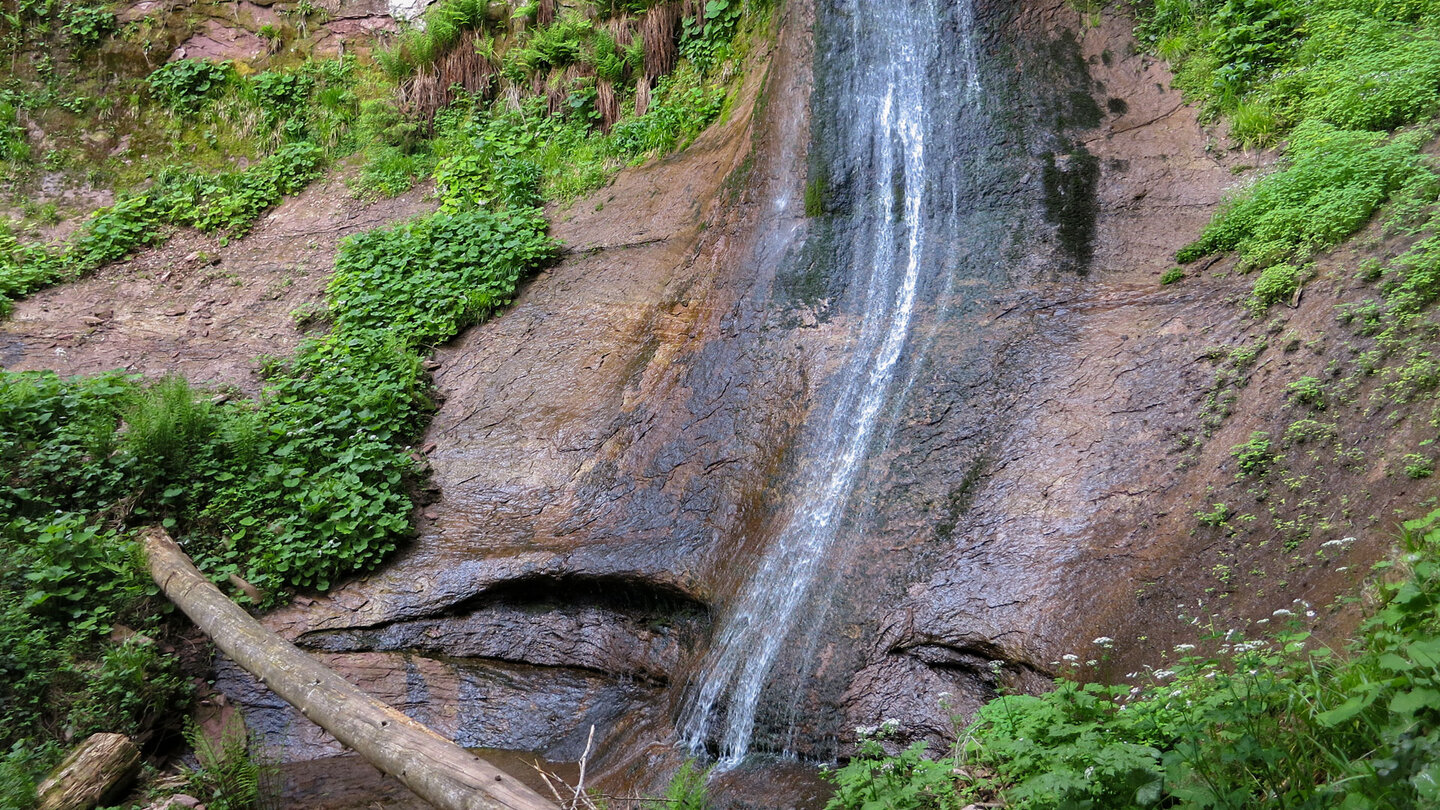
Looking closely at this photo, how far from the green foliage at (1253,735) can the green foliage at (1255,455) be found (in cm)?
108

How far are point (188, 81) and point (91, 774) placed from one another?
35.7 ft

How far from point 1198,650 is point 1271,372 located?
1.90 meters

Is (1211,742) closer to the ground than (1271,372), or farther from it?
closer to the ground

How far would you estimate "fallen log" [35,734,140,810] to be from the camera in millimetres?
4609

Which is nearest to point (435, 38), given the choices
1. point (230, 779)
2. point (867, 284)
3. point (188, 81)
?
point (188, 81)

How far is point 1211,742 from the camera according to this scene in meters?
3.07

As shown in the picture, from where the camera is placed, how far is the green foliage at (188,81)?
484 inches

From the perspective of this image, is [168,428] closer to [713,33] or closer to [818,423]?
[818,423]

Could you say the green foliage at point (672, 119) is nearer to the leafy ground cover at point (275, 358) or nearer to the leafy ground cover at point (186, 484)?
the leafy ground cover at point (275, 358)

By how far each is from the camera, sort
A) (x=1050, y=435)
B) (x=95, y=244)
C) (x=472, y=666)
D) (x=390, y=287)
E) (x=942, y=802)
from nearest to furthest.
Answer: (x=942, y=802) → (x=1050, y=435) → (x=472, y=666) → (x=390, y=287) → (x=95, y=244)

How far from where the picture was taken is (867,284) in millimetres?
7219

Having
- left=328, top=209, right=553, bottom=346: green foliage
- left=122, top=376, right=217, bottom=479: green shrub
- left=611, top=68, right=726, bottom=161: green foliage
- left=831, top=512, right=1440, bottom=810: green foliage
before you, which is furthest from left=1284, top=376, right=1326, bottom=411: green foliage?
left=122, top=376, right=217, bottom=479: green shrub

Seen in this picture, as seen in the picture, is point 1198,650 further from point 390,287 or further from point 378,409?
point 390,287

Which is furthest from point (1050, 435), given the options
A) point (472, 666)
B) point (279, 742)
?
point (279, 742)
